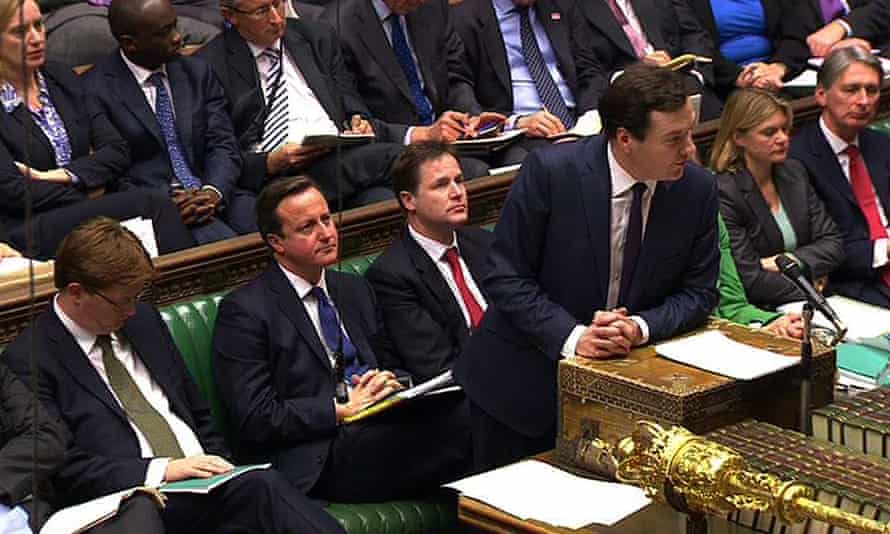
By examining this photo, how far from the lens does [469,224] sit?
4746 millimetres

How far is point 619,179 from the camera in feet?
11.6

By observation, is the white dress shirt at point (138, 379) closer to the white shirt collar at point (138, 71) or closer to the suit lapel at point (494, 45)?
the white shirt collar at point (138, 71)

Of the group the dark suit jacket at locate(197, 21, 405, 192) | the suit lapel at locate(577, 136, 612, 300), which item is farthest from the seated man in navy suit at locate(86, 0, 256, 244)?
the suit lapel at locate(577, 136, 612, 300)

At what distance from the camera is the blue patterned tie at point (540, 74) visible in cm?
539

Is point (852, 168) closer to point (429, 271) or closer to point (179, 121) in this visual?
point (429, 271)

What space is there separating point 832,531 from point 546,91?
9.17ft

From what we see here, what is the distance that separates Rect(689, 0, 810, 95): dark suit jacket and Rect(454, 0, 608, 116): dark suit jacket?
25.7 inches

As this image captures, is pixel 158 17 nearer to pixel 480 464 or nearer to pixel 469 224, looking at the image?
pixel 469 224

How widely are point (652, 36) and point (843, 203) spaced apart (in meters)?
0.94

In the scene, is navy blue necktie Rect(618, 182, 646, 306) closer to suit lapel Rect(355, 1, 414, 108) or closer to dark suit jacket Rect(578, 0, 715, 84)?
suit lapel Rect(355, 1, 414, 108)

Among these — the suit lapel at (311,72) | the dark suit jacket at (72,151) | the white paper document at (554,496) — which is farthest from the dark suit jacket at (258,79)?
the white paper document at (554,496)

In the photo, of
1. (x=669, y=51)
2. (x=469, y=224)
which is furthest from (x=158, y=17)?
(x=669, y=51)

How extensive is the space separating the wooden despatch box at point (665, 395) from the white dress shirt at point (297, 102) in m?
1.73

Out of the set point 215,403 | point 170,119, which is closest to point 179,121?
point 170,119
